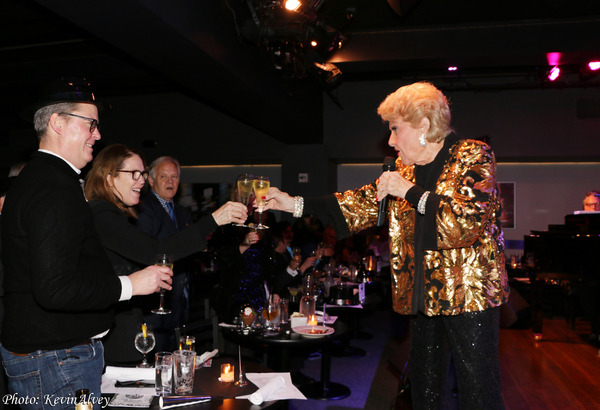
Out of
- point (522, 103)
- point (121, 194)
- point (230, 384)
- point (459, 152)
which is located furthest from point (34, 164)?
point (522, 103)

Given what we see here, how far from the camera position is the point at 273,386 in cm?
196

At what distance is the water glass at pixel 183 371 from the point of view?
1.92m

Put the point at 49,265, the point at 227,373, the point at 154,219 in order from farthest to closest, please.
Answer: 1. the point at 154,219
2. the point at 227,373
3. the point at 49,265

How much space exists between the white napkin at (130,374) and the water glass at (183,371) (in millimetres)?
208

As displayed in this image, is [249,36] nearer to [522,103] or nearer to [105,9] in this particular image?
[105,9]

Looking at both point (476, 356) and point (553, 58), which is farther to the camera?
point (553, 58)

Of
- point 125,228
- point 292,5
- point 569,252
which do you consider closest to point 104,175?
point 125,228

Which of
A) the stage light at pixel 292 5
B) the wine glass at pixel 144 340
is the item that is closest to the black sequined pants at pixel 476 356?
the wine glass at pixel 144 340

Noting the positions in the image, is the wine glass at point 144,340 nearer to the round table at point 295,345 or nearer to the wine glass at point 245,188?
the wine glass at point 245,188

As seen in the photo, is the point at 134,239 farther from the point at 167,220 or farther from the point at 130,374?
the point at 167,220

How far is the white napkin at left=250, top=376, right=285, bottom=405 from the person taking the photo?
1886 mm

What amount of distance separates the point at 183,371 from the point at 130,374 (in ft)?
1.01

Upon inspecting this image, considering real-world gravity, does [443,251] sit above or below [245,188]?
below

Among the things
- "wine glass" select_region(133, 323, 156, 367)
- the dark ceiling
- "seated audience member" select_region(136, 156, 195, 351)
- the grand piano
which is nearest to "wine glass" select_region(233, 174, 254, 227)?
"wine glass" select_region(133, 323, 156, 367)
